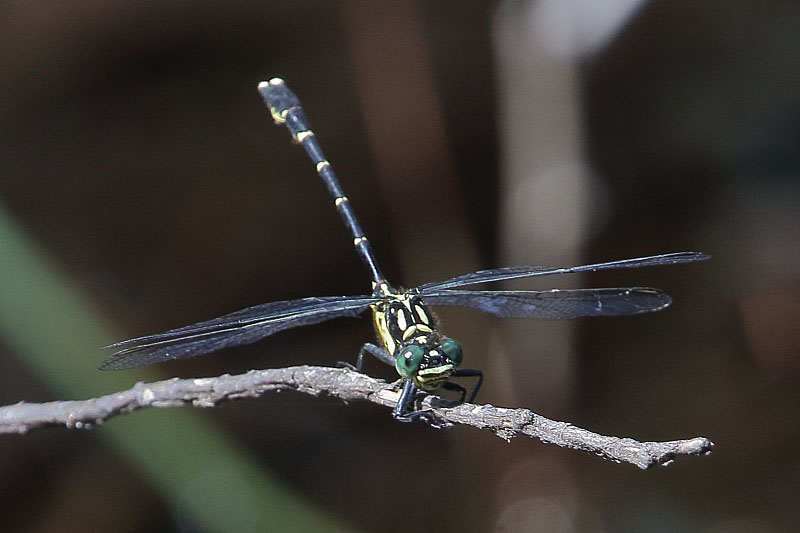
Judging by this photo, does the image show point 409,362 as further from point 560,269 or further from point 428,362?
point 560,269

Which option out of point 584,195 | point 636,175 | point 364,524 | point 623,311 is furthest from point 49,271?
point 636,175

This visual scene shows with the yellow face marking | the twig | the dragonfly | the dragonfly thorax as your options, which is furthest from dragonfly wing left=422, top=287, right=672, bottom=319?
the yellow face marking

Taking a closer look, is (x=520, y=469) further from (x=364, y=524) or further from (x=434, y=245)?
(x=434, y=245)

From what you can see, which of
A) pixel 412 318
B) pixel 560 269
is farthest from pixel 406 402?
pixel 560 269

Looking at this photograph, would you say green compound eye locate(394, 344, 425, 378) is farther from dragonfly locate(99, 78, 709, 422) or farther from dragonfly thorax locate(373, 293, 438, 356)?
dragonfly thorax locate(373, 293, 438, 356)

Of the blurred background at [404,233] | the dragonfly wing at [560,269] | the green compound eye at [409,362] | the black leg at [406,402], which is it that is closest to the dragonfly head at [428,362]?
the green compound eye at [409,362]
